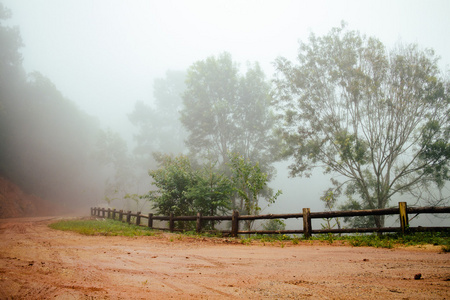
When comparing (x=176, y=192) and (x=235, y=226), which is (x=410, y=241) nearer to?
(x=235, y=226)

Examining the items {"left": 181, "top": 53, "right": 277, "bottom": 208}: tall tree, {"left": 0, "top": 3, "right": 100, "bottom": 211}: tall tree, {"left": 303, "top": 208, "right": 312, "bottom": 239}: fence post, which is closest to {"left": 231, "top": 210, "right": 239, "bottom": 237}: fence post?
{"left": 303, "top": 208, "right": 312, "bottom": 239}: fence post

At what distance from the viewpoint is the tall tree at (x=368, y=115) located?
472 inches

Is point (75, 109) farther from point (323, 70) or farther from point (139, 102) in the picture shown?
point (323, 70)

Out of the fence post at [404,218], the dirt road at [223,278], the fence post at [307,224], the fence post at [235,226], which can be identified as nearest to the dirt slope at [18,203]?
the fence post at [235,226]

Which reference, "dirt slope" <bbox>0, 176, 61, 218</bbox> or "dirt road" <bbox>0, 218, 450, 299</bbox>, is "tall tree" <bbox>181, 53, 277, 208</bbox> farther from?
"dirt slope" <bbox>0, 176, 61, 218</bbox>

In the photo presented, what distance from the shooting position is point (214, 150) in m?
22.3

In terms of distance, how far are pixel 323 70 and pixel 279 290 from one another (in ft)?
49.1

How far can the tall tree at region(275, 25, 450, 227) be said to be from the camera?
12.0 m

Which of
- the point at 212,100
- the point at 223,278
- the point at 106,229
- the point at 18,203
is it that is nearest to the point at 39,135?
the point at 18,203

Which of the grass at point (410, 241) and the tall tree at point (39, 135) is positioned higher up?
the tall tree at point (39, 135)

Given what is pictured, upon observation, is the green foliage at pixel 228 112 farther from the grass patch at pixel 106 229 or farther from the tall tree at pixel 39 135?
the tall tree at pixel 39 135

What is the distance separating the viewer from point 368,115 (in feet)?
42.2

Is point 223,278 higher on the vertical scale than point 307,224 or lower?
higher

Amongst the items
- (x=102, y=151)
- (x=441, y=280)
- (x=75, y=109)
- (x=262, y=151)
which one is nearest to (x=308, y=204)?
(x=262, y=151)
